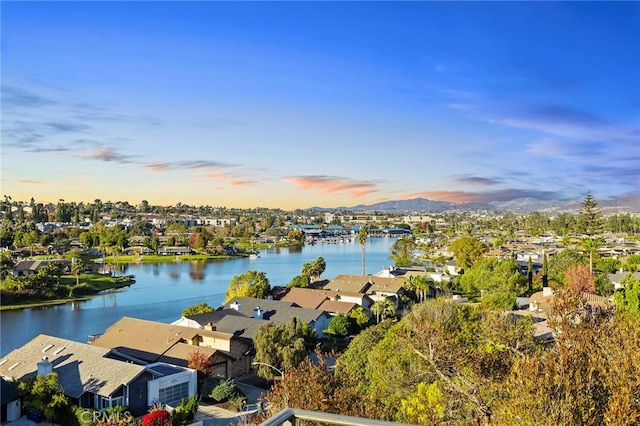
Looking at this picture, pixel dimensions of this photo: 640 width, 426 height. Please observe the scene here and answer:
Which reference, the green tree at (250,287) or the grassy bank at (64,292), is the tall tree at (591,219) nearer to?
the green tree at (250,287)

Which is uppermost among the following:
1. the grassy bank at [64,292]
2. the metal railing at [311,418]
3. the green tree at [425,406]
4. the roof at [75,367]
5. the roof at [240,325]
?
the metal railing at [311,418]

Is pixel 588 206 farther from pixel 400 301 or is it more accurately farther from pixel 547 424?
pixel 547 424

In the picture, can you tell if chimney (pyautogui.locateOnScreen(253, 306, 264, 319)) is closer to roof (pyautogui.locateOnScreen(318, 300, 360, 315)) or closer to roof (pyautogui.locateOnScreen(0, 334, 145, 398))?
roof (pyautogui.locateOnScreen(318, 300, 360, 315))

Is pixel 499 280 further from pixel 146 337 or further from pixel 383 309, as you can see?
pixel 146 337

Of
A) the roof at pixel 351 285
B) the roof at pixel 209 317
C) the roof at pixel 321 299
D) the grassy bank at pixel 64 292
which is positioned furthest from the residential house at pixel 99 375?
the grassy bank at pixel 64 292

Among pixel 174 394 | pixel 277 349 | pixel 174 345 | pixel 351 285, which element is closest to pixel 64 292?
pixel 351 285

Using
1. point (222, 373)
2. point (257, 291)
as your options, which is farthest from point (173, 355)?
point (257, 291)

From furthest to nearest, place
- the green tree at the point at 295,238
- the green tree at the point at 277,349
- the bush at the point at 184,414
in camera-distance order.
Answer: the green tree at the point at 295,238 → the green tree at the point at 277,349 → the bush at the point at 184,414
